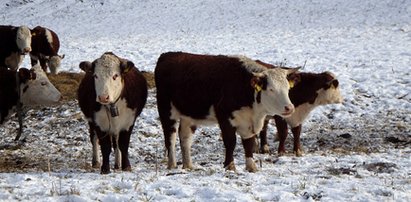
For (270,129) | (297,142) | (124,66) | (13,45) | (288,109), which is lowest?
(270,129)

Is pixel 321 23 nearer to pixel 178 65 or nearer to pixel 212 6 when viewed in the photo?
pixel 212 6

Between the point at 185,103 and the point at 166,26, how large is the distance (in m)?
23.4

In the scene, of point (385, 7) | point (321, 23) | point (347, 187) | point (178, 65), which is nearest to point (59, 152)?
point (178, 65)

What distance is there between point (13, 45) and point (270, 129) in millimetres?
7882

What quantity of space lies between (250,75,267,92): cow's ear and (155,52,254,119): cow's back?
23 centimetres

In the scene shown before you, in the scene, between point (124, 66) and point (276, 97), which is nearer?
point (276, 97)

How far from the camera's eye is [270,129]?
493 inches

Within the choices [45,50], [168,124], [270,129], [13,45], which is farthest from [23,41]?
[168,124]

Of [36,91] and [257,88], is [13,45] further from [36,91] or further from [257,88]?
[257,88]

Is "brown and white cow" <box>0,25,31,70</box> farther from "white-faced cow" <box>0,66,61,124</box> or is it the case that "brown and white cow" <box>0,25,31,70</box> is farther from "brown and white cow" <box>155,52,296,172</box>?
"brown and white cow" <box>155,52,296,172</box>

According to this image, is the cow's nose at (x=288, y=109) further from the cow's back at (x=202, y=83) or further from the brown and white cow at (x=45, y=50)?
the brown and white cow at (x=45, y=50)

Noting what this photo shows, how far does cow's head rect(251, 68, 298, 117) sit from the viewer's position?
8.19 meters

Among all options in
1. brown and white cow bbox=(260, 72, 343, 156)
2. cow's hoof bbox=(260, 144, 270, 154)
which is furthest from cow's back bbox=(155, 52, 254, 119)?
cow's hoof bbox=(260, 144, 270, 154)

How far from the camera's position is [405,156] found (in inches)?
367
